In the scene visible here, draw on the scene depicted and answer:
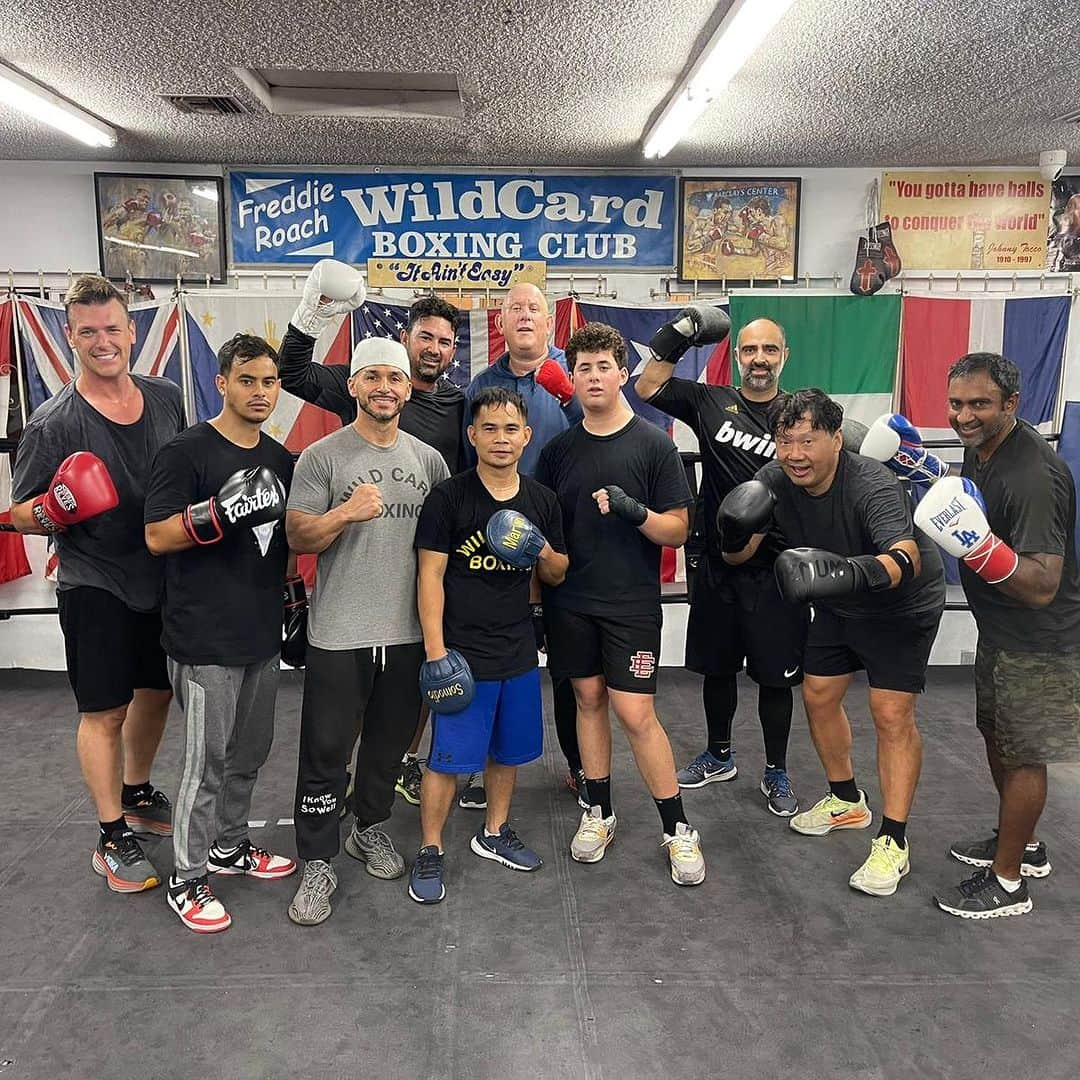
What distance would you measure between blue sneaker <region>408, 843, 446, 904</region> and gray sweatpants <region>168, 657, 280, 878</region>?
508 mm

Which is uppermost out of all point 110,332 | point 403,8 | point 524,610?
point 403,8

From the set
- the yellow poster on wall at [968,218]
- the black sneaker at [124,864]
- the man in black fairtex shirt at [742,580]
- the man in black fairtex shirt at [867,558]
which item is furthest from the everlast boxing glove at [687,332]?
the yellow poster on wall at [968,218]

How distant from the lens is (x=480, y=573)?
2.19 m

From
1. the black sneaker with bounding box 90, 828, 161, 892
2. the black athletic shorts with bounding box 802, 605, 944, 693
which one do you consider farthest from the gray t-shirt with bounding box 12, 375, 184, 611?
the black athletic shorts with bounding box 802, 605, 944, 693

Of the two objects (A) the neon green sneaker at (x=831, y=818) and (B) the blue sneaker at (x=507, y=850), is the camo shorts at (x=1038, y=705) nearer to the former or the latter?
(A) the neon green sneaker at (x=831, y=818)

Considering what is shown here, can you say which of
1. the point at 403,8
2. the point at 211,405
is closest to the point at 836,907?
the point at 403,8

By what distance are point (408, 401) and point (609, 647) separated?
3.11 ft

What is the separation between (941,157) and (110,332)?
449 centimetres

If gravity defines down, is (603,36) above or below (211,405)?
above

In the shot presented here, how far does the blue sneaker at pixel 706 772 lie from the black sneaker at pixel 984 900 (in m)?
0.87

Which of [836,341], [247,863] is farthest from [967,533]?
[836,341]

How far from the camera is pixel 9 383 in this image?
176 inches

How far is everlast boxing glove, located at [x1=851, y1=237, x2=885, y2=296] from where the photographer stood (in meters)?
4.77

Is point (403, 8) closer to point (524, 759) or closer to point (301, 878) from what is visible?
point (524, 759)
